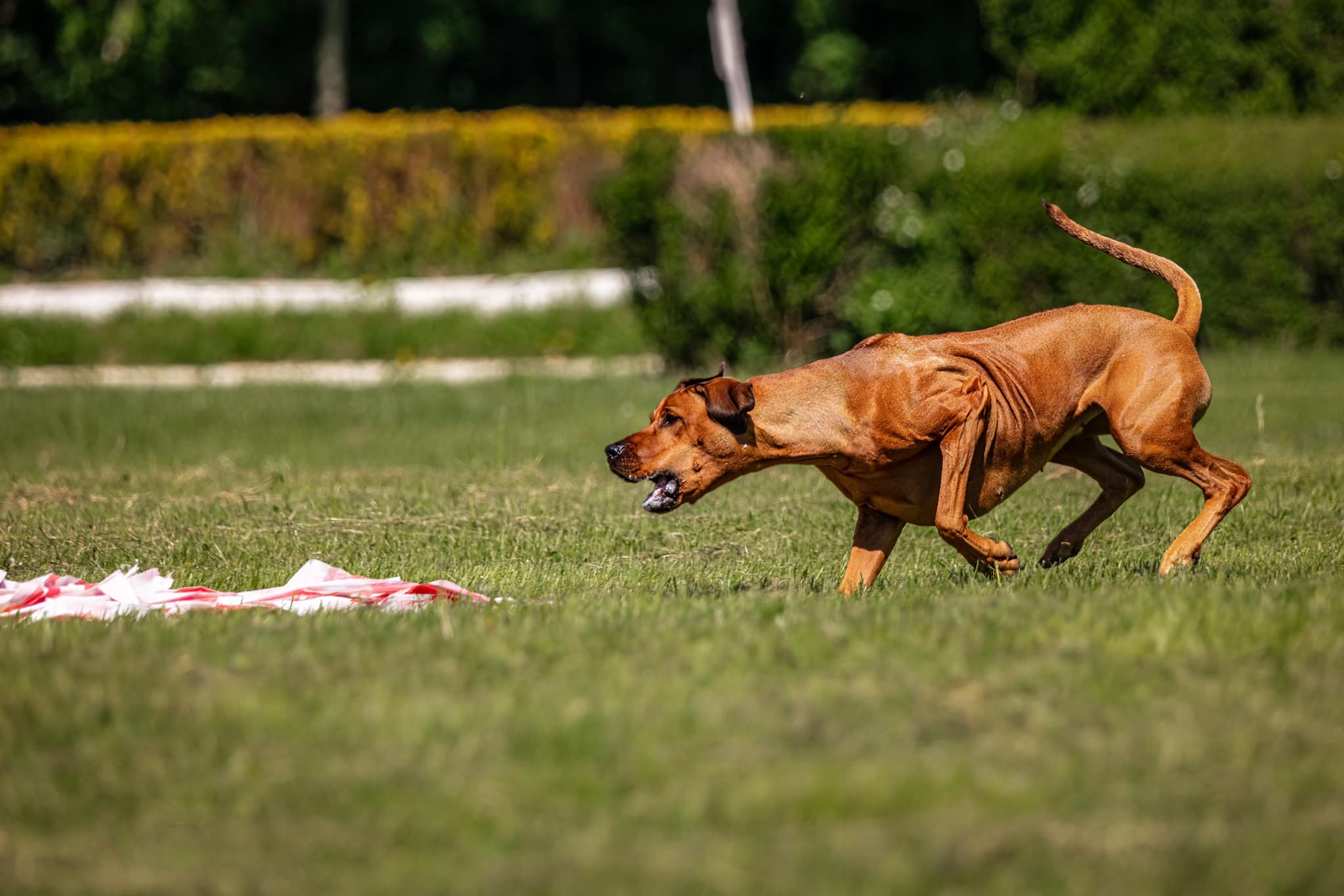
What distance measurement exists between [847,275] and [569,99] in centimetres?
2370

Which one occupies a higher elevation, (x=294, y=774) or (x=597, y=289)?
(x=597, y=289)

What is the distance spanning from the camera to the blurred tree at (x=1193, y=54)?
23188 millimetres

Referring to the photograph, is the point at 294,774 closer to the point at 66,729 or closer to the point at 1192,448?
the point at 66,729

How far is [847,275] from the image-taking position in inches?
635

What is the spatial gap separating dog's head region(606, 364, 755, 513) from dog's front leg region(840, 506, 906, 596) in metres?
0.75

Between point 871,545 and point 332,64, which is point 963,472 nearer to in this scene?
point 871,545

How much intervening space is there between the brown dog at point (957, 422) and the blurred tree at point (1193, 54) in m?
17.6

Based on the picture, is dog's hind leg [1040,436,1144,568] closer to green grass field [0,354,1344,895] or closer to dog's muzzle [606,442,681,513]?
green grass field [0,354,1344,895]

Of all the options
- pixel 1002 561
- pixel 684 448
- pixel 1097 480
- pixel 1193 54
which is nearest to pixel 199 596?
pixel 684 448

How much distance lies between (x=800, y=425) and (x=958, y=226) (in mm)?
10355

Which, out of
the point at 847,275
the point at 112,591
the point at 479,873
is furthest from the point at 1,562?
the point at 847,275

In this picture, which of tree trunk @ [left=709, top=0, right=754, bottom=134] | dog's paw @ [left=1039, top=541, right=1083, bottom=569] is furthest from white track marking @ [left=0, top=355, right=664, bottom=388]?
tree trunk @ [left=709, top=0, right=754, bottom=134]

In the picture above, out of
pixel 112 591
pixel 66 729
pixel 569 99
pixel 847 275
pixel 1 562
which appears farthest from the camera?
pixel 569 99

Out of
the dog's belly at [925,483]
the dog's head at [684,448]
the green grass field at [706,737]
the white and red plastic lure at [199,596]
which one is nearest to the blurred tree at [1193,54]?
the green grass field at [706,737]
